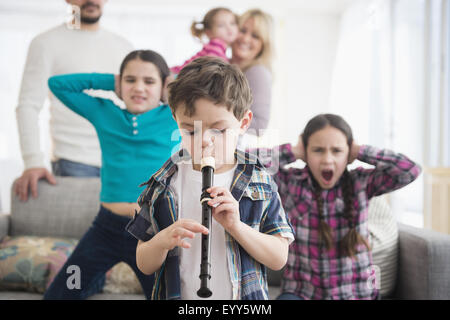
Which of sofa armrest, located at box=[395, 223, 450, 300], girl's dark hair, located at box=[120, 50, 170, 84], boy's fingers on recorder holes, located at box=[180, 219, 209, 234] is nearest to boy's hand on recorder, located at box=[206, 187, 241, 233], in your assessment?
boy's fingers on recorder holes, located at box=[180, 219, 209, 234]

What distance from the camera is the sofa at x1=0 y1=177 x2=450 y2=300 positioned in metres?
0.84

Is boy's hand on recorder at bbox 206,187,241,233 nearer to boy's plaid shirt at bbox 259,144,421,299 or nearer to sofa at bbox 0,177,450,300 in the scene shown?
boy's plaid shirt at bbox 259,144,421,299

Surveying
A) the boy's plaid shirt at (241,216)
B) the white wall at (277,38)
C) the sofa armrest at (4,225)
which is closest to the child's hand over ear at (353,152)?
the boy's plaid shirt at (241,216)

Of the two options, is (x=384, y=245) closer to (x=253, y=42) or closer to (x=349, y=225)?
(x=349, y=225)

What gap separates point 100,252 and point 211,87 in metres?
0.41

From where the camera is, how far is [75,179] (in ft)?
3.84

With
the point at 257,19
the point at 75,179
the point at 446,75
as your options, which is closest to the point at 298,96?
the point at 446,75

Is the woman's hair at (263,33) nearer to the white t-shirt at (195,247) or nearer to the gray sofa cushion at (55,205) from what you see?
the gray sofa cushion at (55,205)

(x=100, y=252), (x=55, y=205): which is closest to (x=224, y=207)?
(x=100, y=252)

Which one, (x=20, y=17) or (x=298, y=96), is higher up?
(x=20, y=17)

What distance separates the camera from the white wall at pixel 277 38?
350 cm

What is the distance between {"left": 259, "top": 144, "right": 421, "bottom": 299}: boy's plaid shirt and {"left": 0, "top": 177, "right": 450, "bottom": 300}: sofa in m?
0.12
